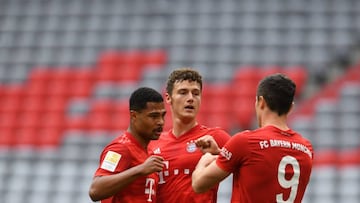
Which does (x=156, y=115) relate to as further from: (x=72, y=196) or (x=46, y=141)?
(x=46, y=141)

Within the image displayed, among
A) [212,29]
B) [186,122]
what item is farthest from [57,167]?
[186,122]

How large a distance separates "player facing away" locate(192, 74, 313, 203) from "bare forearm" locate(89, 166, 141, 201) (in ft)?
1.31

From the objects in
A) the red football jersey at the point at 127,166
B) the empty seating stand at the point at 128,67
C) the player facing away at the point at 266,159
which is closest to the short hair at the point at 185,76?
the red football jersey at the point at 127,166

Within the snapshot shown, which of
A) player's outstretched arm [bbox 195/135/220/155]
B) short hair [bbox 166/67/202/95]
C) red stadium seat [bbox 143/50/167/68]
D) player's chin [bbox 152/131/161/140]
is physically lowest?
player's outstretched arm [bbox 195/135/220/155]

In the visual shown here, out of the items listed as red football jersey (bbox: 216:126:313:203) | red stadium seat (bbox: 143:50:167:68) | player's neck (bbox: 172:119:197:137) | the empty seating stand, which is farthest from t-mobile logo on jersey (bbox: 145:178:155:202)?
red stadium seat (bbox: 143:50:167:68)

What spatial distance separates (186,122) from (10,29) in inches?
383

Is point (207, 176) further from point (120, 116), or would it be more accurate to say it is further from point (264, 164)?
point (120, 116)

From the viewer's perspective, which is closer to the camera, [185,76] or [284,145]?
[284,145]

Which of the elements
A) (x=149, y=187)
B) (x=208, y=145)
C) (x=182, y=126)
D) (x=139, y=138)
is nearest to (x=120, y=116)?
(x=182, y=126)

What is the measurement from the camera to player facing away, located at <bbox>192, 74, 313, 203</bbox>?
4.10 meters

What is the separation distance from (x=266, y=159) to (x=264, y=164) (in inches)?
1.2

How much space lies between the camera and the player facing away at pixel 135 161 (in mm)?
4328

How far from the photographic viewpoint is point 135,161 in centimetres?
455

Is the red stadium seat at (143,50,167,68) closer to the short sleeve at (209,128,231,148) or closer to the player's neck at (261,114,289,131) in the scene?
the short sleeve at (209,128,231,148)
